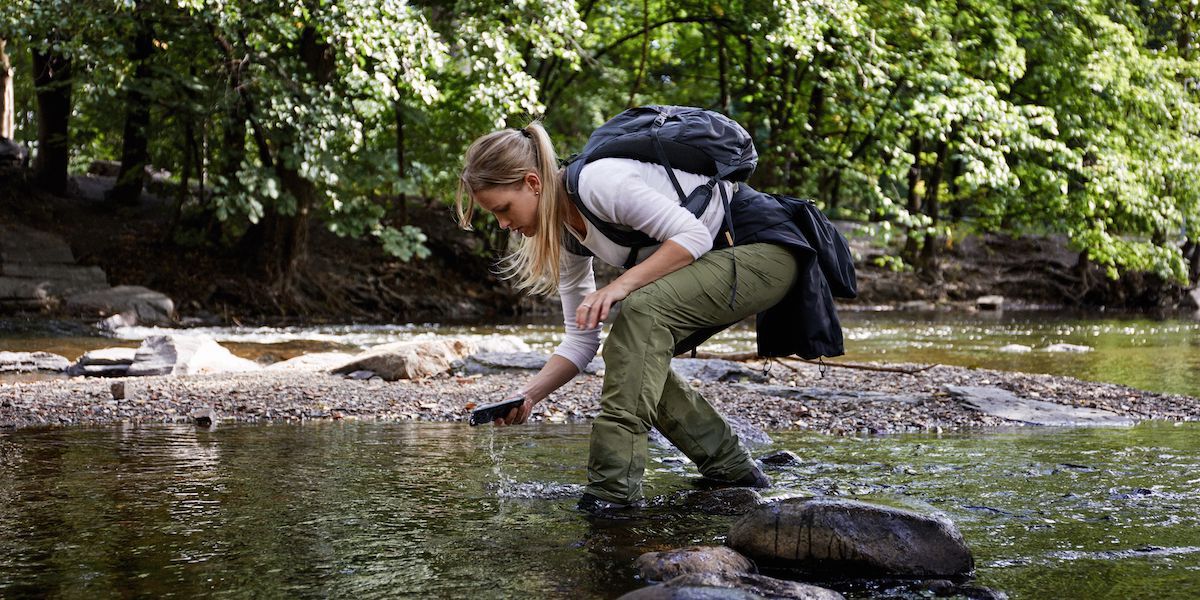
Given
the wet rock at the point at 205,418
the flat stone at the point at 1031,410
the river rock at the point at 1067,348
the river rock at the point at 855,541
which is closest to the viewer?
the river rock at the point at 855,541

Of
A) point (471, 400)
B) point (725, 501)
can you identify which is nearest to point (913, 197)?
point (471, 400)

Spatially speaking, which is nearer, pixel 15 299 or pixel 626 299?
pixel 626 299

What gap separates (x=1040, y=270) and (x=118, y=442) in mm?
26865

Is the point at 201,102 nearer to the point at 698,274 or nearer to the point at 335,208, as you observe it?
the point at 335,208

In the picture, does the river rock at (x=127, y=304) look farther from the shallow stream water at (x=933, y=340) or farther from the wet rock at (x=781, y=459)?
the wet rock at (x=781, y=459)

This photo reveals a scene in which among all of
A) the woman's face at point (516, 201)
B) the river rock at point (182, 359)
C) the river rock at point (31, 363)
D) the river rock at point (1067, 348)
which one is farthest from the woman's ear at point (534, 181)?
the river rock at point (1067, 348)

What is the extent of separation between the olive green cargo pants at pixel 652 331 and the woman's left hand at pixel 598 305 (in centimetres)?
5

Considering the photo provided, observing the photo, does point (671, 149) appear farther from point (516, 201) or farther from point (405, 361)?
point (405, 361)

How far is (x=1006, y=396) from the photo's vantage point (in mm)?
7480

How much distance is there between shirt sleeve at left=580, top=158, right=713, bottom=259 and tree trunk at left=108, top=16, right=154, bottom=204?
508 inches

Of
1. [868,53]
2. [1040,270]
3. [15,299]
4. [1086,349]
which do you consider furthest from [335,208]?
[1040,270]

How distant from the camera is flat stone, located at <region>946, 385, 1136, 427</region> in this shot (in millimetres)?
6621

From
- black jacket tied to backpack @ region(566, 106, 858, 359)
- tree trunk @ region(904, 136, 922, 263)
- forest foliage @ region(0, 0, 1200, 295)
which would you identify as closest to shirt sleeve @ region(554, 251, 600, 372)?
black jacket tied to backpack @ region(566, 106, 858, 359)

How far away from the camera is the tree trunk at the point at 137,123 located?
1566 cm
